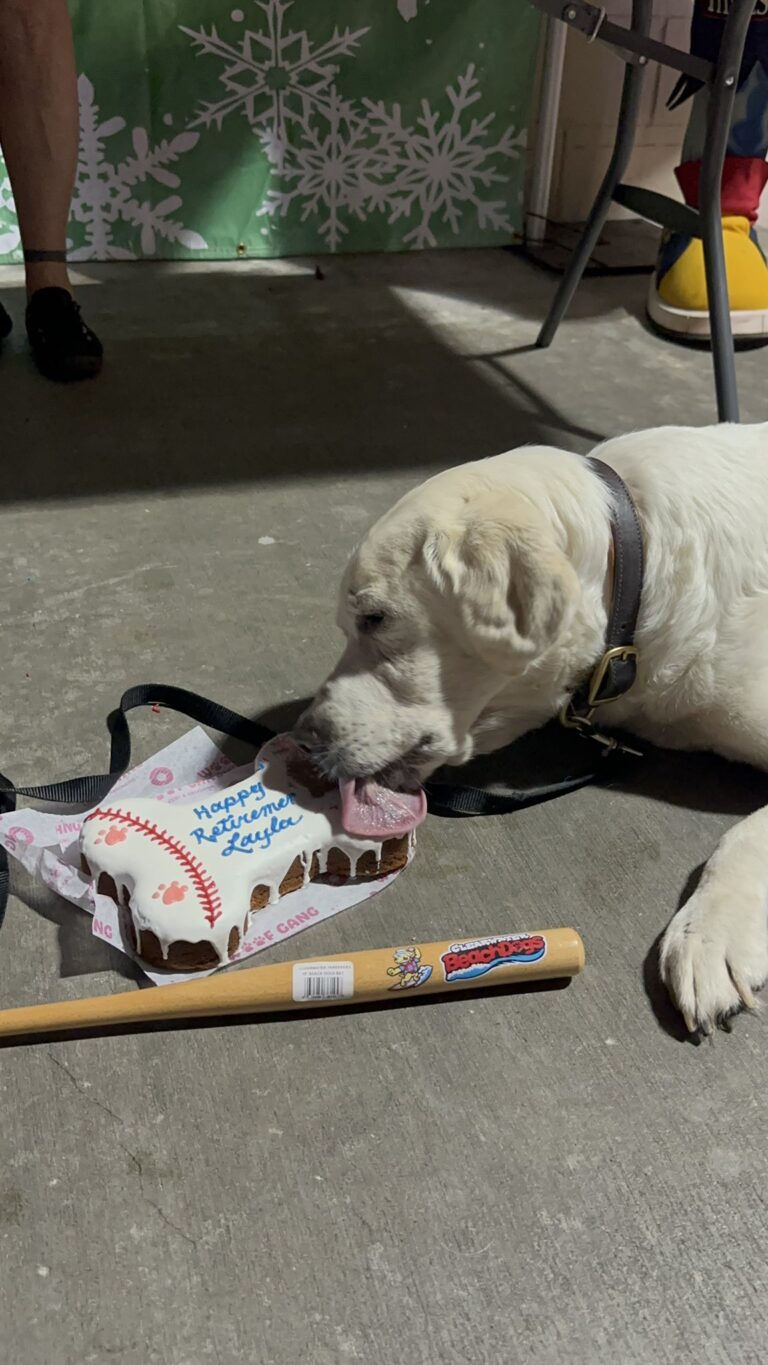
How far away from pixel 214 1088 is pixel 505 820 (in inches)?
24.5

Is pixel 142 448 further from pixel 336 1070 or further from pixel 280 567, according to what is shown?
pixel 336 1070

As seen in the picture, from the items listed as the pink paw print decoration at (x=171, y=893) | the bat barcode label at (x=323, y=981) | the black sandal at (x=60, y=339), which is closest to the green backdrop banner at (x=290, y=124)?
the black sandal at (x=60, y=339)

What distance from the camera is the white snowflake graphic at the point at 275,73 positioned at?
153 inches

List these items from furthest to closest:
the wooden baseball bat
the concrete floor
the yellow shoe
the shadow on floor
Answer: the yellow shoe
the shadow on floor
the wooden baseball bat
the concrete floor

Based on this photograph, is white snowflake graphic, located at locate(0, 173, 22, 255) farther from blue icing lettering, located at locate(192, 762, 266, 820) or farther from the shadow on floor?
blue icing lettering, located at locate(192, 762, 266, 820)

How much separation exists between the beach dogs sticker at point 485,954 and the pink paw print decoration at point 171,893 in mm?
325

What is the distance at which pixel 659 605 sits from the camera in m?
1.52

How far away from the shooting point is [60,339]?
123 inches

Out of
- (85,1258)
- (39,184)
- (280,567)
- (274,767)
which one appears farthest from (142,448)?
(85,1258)

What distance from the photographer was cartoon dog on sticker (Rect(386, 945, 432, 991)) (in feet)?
4.21

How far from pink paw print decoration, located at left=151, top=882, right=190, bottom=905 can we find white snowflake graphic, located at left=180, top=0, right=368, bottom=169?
357 centimetres

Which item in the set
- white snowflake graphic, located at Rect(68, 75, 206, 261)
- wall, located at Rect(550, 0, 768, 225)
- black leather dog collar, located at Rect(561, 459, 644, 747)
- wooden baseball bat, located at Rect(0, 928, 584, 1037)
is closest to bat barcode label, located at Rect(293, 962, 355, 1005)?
wooden baseball bat, located at Rect(0, 928, 584, 1037)

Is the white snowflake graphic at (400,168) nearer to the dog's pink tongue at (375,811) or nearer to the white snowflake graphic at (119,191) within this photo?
the white snowflake graphic at (119,191)

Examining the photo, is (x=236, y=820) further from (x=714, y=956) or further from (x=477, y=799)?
(x=714, y=956)
